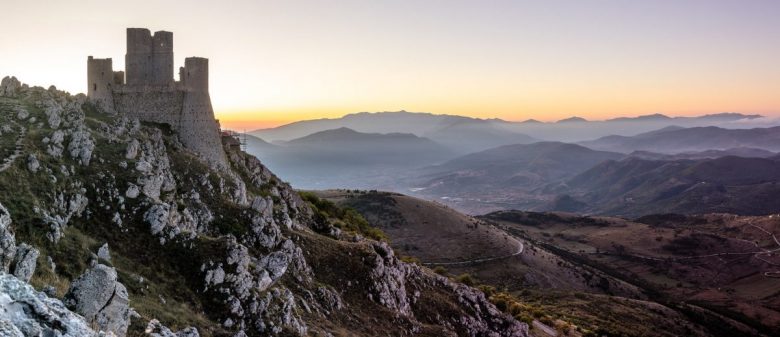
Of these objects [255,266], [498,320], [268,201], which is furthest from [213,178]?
[498,320]

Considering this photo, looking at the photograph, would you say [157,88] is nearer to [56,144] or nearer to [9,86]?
→ [9,86]

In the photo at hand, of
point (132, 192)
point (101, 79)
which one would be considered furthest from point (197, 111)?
point (132, 192)

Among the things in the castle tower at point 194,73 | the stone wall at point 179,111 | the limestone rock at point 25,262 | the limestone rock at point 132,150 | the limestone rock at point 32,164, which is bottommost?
the limestone rock at point 25,262

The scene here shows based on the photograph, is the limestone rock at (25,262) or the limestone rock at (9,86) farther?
the limestone rock at (9,86)

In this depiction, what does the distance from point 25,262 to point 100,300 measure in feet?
8.85

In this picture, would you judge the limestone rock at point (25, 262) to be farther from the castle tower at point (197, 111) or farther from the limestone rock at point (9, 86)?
the limestone rock at point (9, 86)

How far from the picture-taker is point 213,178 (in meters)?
41.2

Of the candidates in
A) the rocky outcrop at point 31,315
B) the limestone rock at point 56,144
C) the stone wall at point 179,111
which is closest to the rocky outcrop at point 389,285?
the stone wall at point 179,111

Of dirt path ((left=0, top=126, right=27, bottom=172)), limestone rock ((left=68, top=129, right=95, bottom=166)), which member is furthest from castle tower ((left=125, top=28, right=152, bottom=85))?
dirt path ((left=0, top=126, right=27, bottom=172))

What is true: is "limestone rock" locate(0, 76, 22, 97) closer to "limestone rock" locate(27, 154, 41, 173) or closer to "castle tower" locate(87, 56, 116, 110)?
"castle tower" locate(87, 56, 116, 110)

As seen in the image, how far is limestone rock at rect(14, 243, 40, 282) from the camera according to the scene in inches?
653

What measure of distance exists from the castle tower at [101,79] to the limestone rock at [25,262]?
2905 cm

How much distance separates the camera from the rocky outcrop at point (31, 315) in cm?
1159

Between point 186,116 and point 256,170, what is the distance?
12.0m
